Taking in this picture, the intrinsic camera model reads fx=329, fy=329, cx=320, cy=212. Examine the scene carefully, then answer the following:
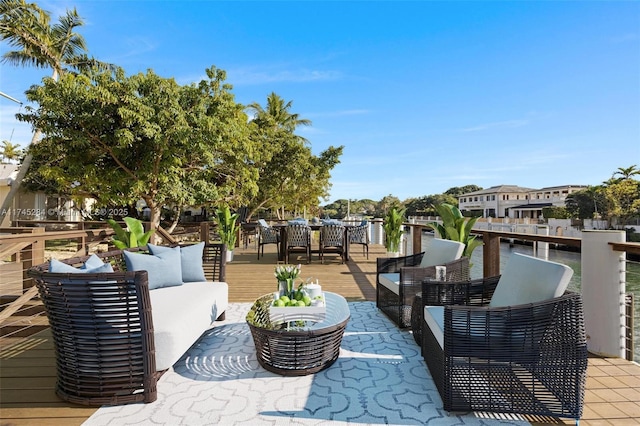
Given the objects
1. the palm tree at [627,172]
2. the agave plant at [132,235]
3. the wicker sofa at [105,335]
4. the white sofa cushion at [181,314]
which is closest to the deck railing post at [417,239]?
the white sofa cushion at [181,314]

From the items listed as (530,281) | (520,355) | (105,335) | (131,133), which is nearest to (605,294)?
(530,281)

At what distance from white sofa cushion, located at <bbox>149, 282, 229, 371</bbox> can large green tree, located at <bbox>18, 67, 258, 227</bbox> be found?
6.33 m

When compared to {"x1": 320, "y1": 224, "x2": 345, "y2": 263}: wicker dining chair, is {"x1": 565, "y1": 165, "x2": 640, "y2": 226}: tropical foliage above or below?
above

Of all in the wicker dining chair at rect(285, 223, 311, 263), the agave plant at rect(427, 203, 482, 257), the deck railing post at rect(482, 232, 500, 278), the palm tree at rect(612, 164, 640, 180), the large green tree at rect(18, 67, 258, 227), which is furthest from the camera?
the palm tree at rect(612, 164, 640, 180)

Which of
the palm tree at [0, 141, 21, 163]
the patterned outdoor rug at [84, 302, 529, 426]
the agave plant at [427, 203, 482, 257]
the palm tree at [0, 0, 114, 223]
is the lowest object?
the patterned outdoor rug at [84, 302, 529, 426]

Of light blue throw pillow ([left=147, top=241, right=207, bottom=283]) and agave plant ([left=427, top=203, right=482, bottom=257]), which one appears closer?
light blue throw pillow ([left=147, top=241, right=207, bottom=283])

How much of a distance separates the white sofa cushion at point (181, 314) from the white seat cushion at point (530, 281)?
214cm

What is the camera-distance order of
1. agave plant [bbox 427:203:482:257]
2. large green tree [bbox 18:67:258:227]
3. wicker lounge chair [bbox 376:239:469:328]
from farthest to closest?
large green tree [bbox 18:67:258:227], agave plant [bbox 427:203:482:257], wicker lounge chair [bbox 376:239:469:328]

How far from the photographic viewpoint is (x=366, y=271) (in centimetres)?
636

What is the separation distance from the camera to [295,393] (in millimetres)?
2107

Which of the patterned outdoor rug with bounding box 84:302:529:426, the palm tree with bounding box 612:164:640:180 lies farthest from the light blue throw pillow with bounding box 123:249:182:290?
the palm tree with bounding box 612:164:640:180

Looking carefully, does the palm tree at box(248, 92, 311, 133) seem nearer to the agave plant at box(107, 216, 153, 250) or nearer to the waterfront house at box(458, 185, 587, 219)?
the agave plant at box(107, 216, 153, 250)

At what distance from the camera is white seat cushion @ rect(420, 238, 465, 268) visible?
335 centimetres

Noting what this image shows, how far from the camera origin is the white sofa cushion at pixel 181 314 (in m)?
2.05
